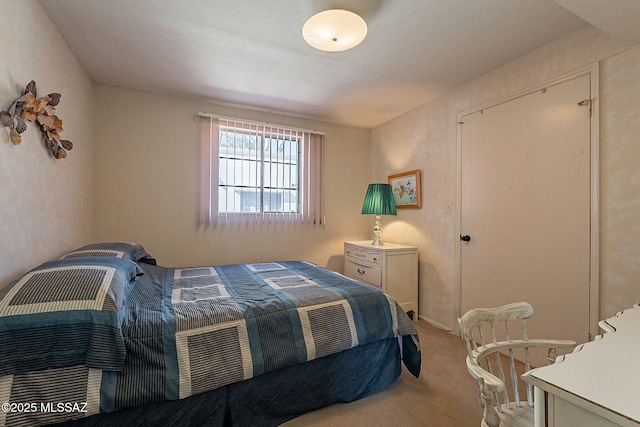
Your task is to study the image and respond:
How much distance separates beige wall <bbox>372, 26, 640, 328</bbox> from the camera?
1.61m

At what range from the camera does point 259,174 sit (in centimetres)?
322

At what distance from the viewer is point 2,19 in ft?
4.22

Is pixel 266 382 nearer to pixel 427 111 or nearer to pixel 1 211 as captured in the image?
pixel 1 211

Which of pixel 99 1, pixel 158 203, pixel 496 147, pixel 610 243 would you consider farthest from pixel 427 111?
pixel 158 203

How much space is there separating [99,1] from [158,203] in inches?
68.2

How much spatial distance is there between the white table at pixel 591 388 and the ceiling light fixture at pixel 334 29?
6.05ft

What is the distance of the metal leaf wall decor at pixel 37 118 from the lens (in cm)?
138

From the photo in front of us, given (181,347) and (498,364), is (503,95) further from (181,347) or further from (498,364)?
(181,347)

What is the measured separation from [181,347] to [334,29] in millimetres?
1960

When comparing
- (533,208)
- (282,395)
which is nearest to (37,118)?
(282,395)

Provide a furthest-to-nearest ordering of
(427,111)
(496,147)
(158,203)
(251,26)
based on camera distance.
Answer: (427,111) → (158,203) → (496,147) → (251,26)

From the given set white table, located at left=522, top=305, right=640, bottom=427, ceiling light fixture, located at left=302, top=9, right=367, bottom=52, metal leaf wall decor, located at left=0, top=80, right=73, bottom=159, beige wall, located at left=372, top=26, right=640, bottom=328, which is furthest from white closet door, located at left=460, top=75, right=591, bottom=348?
metal leaf wall decor, located at left=0, top=80, right=73, bottom=159

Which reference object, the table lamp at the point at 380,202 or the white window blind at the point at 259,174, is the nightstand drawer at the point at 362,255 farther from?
the white window blind at the point at 259,174

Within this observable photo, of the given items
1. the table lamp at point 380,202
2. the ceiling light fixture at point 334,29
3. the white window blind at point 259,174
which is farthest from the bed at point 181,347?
the ceiling light fixture at point 334,29
